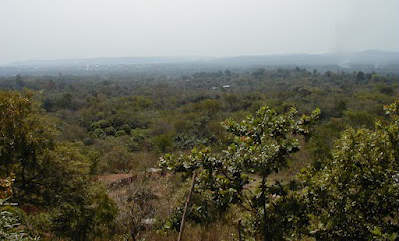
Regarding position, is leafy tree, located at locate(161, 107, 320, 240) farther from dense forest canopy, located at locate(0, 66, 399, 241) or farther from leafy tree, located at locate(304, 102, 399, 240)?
leafy tree, located at locate(304, 102, 399, 240)

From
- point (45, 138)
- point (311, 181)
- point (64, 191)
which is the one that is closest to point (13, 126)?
point (45, 138)

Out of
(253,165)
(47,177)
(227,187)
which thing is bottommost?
(47,177)

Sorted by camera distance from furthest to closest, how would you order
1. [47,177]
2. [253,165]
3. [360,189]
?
[47,177] < [253,165] < [360,189]

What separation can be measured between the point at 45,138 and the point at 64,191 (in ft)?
3.36

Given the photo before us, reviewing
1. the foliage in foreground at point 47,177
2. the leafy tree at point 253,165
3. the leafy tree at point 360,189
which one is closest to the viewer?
the leafy tree at point 360,189

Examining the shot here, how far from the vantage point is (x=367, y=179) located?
8.45 feet

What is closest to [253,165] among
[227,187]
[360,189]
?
[227,187]

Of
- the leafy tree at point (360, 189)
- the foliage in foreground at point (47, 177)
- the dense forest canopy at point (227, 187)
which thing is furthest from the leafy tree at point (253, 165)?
the foliage in foreground at point (47, 177)

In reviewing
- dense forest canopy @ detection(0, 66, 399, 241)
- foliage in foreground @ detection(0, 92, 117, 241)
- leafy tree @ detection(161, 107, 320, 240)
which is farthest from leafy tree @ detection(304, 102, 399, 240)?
foliage in foreground @ detection(0, 92, 117, 241)

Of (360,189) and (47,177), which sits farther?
(47,177)

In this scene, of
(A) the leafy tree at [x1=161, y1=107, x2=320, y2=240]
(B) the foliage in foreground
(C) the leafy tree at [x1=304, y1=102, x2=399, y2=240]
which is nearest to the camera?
(C) the leafy tree at [x1=304, y1=102, x2=399, y2=240]

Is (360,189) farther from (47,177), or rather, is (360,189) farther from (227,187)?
(47,177)

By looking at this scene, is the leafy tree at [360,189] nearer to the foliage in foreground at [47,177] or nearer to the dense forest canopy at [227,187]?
the dense forest canopy at [227,187]

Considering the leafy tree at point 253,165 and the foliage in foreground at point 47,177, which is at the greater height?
the leafy tree at point 253,165
